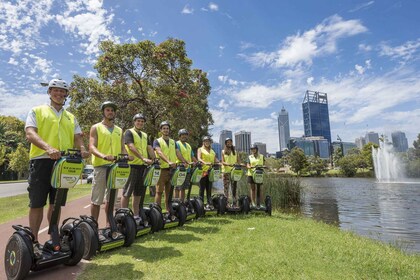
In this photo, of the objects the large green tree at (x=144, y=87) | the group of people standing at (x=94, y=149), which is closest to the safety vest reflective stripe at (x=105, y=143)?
the group of people standing at (x=94, y=149)

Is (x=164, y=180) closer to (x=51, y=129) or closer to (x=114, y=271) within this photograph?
(x=114, y=271)

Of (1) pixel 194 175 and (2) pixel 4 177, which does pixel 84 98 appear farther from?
(2) pixel 4 177

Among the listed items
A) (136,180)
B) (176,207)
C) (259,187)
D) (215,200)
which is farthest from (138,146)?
(259,187)

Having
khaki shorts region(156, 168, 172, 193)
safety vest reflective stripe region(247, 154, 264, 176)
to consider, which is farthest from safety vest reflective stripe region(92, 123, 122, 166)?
safety vest reflective stripe region(247, 154, 264, 176)

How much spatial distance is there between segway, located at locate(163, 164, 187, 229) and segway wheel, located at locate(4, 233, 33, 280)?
3219 mm

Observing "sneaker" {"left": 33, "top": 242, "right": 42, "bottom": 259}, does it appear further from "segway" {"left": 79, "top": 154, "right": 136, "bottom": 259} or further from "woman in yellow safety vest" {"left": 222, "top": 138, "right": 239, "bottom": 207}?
"woman in yellow safety vest" {"left": 222, "top": 138, "right": 239, "bottom": 207}

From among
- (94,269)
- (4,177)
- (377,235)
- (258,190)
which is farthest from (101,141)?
(4,177)

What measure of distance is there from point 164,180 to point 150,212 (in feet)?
3.00

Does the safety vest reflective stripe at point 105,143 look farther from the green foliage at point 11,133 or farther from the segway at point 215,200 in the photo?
the green foliage at point 11,133

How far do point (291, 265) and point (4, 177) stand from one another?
6197cm

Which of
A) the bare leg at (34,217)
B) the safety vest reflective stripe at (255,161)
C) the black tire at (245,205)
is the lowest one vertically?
the black tire at (245,205)

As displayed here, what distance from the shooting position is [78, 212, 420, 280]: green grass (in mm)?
4125

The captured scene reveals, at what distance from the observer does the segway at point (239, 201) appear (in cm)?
886

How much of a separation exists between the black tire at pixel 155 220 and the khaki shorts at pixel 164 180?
65 cm
